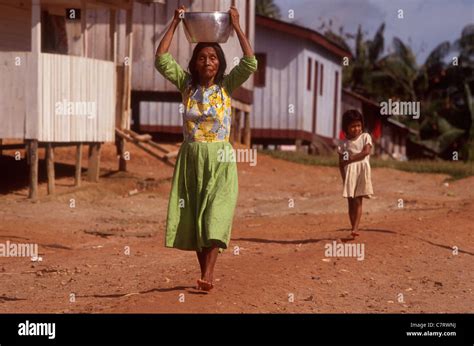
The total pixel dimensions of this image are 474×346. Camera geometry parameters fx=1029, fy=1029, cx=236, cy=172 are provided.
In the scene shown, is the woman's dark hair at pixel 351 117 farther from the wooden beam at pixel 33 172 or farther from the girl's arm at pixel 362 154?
the wooden beam at pixel 33 172

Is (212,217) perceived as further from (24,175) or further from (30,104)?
(24,175)

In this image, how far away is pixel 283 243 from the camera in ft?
38.0

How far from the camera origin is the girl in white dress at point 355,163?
37.7 feet

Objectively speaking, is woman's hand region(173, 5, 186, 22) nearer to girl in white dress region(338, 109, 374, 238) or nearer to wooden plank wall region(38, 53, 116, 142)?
girl in white dress region(338, 109, 374, 238)

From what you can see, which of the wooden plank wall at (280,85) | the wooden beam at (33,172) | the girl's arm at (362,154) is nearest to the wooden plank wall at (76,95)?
the wooden beam at (33,172)

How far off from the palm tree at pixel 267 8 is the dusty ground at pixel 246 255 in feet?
106

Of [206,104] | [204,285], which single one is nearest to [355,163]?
[206,104]

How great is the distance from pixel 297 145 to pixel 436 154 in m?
14.5

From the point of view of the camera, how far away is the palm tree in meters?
50.6

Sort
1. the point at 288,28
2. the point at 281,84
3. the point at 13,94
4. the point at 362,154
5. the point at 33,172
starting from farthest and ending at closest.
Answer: the point at 281,84 → the point at 288,28 → the point at 13,94 → the point at 33,172 → the point at 362,154

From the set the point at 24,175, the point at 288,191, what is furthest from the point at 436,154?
the point at 24,175

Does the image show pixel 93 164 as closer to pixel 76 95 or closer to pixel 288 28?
pixel 76 95

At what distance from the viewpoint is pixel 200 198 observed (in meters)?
7.70

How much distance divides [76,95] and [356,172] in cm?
701
